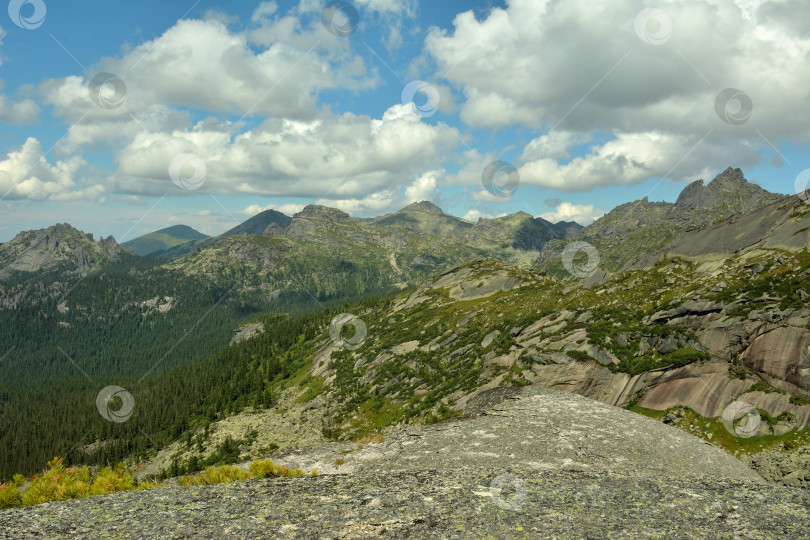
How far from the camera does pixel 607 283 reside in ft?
254

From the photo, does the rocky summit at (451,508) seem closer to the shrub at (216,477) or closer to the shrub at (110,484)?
the shrub at (216,477)

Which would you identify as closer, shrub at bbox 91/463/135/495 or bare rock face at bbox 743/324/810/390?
shrub at bbox 91/463/135/495

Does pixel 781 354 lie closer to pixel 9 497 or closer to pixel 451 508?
pixel 451 508

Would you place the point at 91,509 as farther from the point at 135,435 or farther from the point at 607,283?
the point at 135,435

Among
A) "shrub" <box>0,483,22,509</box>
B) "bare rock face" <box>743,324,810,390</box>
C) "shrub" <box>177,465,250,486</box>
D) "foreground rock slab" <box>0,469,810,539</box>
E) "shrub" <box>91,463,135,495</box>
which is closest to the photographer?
"foreground rock slab" <box>0,469,810,539</box>

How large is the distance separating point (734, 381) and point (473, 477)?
35.2m

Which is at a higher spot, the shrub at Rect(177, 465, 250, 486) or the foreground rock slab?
the foreground rock slab

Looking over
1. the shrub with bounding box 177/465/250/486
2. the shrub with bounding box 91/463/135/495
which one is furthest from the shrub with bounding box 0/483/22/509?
the shrub with bounding box 177/465/250/486

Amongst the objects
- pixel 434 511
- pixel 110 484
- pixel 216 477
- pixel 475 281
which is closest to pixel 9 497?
pixel 110 484

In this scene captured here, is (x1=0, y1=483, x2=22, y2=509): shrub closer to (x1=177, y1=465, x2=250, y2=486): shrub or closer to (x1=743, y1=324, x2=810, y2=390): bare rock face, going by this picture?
(x1=177, y1=465, x2=250, y2=486): shrub

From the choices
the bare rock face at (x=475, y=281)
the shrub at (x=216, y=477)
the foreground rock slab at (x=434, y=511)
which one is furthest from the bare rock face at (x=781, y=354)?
the bare rock face at (x=475, y=281)

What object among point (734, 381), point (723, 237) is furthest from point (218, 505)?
point (723, 237)

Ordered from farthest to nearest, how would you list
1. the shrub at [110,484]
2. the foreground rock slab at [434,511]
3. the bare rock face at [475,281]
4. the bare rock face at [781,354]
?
the bare rock face at [475,281] < the bare rock face at [781,354] < the shrub at [110,484] < the foreground rock slab at [434,511]

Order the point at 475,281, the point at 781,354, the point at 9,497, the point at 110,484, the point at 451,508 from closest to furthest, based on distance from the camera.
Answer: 1. the point at 451,508
2. the point at 9,497
3. the point at 110,484
4. the point at 781,354
5. the point at 475,281
